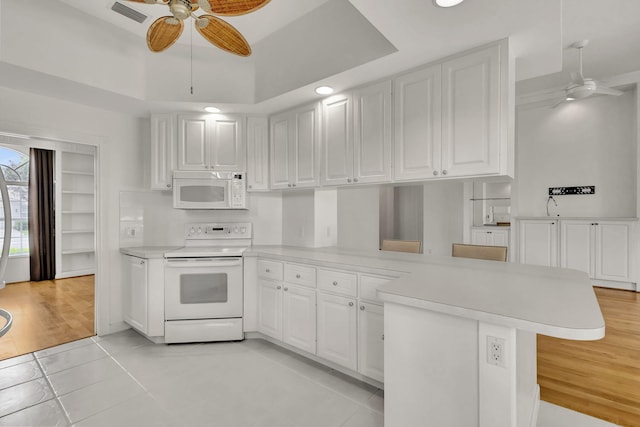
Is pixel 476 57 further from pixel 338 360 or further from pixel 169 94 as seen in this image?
pixel 169 94

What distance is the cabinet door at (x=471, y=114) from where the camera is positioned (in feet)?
6.53

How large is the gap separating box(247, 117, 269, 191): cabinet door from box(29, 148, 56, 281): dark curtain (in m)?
4.71

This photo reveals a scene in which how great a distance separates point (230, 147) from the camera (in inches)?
135

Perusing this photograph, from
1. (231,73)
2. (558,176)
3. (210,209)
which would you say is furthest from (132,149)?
(558,176)

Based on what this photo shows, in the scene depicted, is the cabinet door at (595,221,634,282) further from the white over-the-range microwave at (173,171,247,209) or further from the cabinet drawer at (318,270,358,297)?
the white over-the-range microwave at (173,171,247,209)

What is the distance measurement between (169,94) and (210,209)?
1.26 metres

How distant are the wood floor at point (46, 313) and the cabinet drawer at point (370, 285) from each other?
2989 mm

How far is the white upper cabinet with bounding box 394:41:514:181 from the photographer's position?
1982 millimetres

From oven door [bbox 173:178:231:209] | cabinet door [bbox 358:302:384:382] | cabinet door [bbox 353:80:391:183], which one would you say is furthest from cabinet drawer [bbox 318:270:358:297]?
oven door [bbox 173:178:231:209]

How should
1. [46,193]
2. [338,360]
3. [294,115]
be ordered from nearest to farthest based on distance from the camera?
1. [338,360]
2. [294,115]
3. [46,193]

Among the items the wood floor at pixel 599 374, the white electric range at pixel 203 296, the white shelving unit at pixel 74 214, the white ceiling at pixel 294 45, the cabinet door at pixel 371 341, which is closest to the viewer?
the white ceiling at pixel 294 45

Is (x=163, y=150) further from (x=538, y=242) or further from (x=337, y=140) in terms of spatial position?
(x=538, y=242)

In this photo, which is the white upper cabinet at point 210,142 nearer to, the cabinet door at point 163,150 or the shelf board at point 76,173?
the cabinet door at point 163,150

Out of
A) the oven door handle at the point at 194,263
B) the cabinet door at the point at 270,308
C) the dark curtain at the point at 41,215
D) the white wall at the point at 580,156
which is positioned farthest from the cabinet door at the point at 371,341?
the dark curtain at the point at 41,215
